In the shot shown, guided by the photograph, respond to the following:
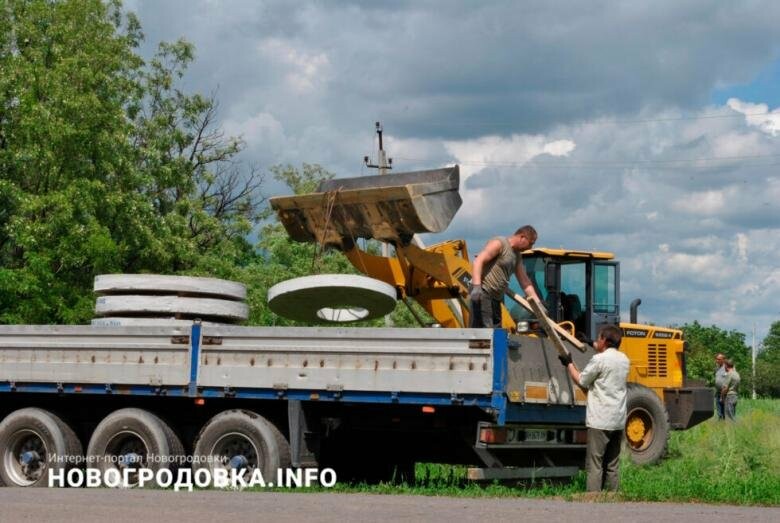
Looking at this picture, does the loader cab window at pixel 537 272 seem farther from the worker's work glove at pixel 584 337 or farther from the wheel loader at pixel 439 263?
the worker's work glove at pixel 584 337

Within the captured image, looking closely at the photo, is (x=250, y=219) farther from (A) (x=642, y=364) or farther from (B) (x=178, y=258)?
(A) (x=642, y=364)

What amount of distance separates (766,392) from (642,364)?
336 ft

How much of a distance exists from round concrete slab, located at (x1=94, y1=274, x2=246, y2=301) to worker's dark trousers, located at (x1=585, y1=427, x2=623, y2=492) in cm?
450

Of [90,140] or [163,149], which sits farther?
[163,149]

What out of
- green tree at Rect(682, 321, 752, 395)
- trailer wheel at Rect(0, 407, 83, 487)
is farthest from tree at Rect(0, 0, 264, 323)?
green tree at Rect(682, 321, 752, 395)

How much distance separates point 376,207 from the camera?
1339cm

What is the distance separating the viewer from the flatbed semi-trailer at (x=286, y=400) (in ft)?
36.5

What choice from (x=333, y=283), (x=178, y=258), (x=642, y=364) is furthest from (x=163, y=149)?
(x=333, y=283)

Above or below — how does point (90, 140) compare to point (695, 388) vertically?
above

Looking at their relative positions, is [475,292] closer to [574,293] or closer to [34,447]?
[34,447]

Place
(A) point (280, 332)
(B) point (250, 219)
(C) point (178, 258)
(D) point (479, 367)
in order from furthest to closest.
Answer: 1. (B) point (250, 219)
2. (C) point (178, 258)
3. (A) point (280, 332)
4. (D) point (479, 367)

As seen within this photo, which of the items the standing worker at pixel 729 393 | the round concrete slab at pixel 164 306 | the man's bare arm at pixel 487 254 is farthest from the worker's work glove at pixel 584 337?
the standing worker at pixel 729 393

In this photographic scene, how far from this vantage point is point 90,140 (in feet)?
95.2

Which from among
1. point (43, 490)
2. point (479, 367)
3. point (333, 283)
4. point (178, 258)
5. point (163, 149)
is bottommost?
point (43, 490)
